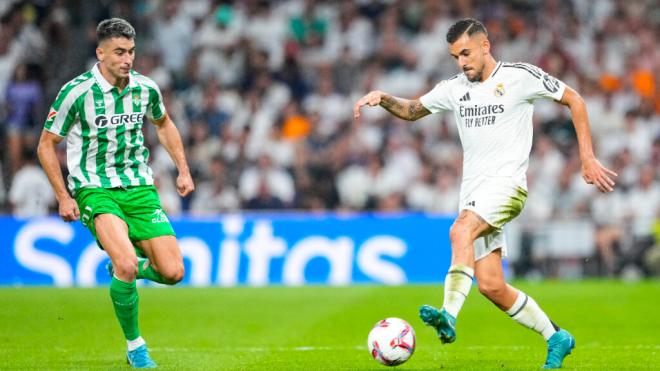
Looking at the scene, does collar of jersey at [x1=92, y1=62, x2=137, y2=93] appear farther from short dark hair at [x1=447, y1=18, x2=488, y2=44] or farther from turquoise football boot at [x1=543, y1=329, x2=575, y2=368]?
turquoise football boot at [x1=543, y1=329, x2=575, y2=368]

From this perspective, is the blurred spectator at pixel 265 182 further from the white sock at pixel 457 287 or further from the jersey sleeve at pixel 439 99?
the white sock at pixel 457 287

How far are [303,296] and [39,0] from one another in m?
9.15

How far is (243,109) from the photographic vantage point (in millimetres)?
20922

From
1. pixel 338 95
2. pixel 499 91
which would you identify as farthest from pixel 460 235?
pixel 338 95

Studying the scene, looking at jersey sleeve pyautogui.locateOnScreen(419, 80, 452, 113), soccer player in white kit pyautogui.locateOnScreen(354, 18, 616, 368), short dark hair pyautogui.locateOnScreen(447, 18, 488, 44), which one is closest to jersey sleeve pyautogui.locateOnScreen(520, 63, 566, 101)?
soccer player in white kit pyautogui.locateOnScreen(354, 18, 616, 368)

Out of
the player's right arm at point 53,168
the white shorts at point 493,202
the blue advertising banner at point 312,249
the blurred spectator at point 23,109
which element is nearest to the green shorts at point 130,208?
the player's right arm at point 53,168

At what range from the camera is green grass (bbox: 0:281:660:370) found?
9070 millimetres

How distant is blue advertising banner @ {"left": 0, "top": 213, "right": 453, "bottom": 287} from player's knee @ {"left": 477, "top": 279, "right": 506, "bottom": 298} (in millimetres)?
9771

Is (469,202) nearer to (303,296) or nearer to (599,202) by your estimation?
(303,296)

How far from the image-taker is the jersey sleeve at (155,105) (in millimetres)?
9000

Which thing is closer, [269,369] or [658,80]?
[269,369]

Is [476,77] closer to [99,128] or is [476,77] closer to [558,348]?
[558,348]

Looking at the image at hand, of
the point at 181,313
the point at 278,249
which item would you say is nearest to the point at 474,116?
the point at 181,313

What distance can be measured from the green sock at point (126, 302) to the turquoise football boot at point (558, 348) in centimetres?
310
